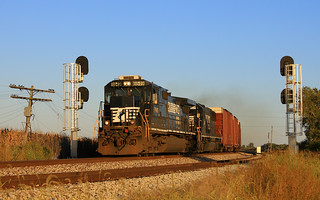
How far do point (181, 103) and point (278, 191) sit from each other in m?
17.5

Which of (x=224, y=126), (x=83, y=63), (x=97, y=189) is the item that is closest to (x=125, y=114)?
(x=83, y=63)

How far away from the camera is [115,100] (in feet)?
63.9

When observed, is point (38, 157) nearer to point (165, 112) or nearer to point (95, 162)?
point (95, 162)

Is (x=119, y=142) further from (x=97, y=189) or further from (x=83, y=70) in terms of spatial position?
(x=97, y=189)

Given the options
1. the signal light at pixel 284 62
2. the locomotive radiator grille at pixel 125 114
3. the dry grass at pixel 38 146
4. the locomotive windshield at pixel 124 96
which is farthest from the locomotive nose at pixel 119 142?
the signal light at pixel 284 62

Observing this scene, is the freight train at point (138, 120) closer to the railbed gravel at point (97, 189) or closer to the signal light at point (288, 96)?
the railbed gravel at point (97, 189)

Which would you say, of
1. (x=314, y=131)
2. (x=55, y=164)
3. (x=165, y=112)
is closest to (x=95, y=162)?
(x=55, y=164)

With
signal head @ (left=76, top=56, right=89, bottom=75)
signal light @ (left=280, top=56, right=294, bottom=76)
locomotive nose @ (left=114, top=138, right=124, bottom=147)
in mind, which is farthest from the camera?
signal light @ (left=280, top=56, right=294, bottom=76)

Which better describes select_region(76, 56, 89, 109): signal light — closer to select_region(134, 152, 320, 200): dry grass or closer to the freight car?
the freight car

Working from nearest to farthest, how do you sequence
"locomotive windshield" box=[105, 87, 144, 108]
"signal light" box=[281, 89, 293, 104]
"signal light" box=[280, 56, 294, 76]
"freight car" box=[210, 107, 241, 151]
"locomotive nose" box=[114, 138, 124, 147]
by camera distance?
"locomotive nose" box=[114, 138, 124, 147] < "locomotive windshield" box=[105, 87, 144, 108] < "signal light" box=[281, 89, 293, 104] < "signal light" box=[280, 56, 294, 76] < "freight car" box=[210, 107, 241, 151]

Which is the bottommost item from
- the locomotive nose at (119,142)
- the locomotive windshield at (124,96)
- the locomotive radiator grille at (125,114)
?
the locomotive nose at (119,142)

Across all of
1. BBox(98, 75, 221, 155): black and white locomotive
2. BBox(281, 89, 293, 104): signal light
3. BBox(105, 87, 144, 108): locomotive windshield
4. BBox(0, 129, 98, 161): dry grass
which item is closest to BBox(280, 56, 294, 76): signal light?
BBox(281, 89, 293, 104): signal light

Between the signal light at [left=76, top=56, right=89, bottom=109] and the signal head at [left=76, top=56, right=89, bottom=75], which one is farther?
the signal head at [left=76, top=56, right=89, bottom=75]

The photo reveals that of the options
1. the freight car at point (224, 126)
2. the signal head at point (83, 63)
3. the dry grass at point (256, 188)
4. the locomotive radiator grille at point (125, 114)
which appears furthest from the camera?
the freight car at point (224, 126)
